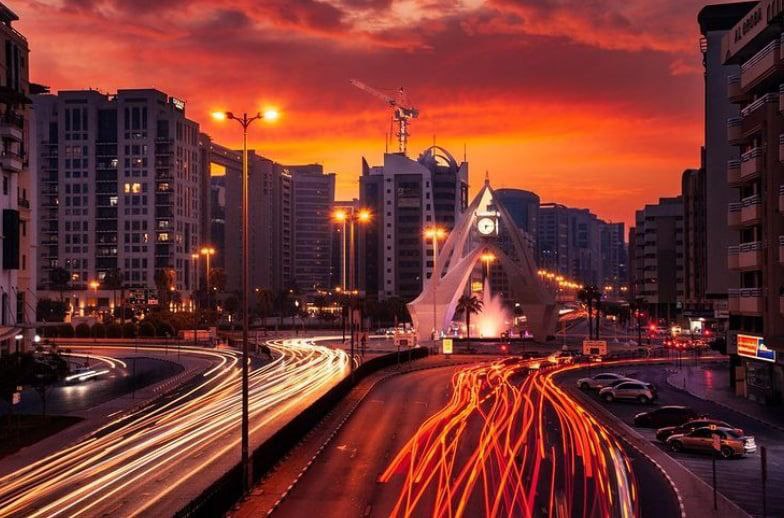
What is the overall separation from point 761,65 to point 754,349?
16724mm

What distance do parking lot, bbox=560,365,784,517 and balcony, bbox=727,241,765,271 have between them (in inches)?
339

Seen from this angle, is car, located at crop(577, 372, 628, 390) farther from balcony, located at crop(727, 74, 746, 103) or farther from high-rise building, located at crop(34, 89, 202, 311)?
high-rise building, located at crop(34, 89, 202, 311)

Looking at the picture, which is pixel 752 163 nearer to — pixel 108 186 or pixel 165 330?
pixel 165 330

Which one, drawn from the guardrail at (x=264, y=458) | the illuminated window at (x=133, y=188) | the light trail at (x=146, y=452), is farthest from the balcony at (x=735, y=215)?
the illuminated window at (x=133, y=188)

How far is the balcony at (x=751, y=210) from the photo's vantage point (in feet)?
183

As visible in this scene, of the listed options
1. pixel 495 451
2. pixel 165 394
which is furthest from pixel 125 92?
pixel 495 451

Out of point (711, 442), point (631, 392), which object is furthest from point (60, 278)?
point (711, 442)

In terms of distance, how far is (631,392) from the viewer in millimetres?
57781

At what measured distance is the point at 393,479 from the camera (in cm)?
3130

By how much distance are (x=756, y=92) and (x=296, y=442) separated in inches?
1443

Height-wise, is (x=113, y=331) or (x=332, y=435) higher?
(x=113, y=331)

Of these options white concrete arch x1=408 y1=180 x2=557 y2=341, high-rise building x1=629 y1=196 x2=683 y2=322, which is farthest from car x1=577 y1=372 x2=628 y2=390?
high-rise building x1=629 y1=196 x2=683 y2=322

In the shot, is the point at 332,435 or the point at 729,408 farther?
the point at 729,408

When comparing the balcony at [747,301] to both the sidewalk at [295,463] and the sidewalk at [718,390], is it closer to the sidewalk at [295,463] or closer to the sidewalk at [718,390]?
the sidewalk at [718,390]
